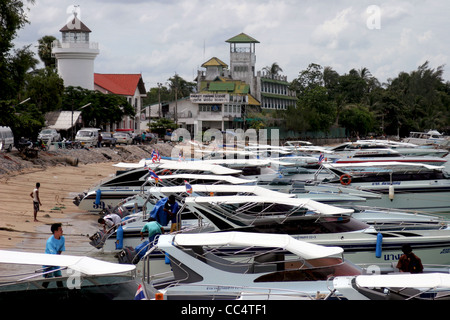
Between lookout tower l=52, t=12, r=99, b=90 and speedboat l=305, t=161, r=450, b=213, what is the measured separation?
5434 cm

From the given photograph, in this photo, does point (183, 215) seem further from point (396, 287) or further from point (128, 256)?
point (396, 287)

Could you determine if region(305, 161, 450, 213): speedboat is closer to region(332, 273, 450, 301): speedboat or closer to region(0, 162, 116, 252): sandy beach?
region(0, 162, 116, 252): sandy beach

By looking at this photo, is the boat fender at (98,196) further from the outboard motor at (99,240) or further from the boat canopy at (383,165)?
the boat canopy at (383,165)

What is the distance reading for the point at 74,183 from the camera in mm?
35000

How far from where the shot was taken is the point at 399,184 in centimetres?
2523

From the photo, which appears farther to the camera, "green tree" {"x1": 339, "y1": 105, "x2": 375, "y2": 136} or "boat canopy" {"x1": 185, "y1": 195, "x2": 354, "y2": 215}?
"green tree" {"x1": 339, "y1": 105, "x2": 375, "y2": 136}

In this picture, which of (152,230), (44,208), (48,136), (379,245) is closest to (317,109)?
(48,136)

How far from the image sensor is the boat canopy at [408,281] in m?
8.75

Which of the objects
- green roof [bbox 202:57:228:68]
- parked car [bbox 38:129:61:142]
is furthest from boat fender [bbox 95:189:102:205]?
green roof [bbox 202:57:228:68]

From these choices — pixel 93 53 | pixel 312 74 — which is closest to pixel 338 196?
pixel 93 53

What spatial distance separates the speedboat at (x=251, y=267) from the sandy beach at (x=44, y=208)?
763 centimetres

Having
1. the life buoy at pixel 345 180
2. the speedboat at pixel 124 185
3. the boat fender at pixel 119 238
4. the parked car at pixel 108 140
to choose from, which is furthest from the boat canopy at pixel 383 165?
the parked car at pixel 108 140

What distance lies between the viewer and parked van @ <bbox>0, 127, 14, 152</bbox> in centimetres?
3834
